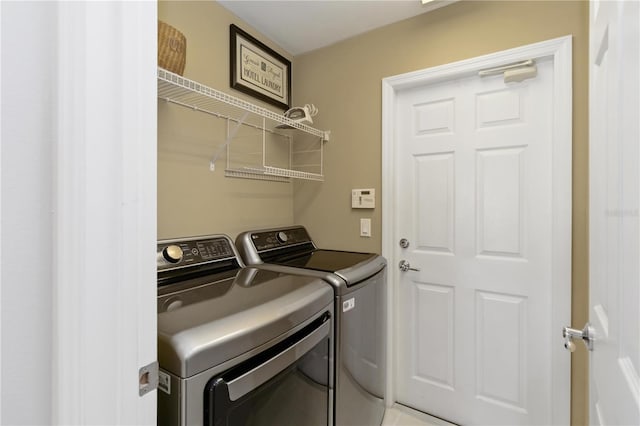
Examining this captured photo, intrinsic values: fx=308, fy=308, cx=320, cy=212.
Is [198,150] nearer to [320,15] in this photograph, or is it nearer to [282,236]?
[282,236]

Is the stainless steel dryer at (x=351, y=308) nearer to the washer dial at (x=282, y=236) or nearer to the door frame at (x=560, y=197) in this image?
the washer dial at (x=282, y=236)

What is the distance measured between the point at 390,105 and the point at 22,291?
78.2 inches

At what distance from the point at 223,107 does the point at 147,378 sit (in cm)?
158

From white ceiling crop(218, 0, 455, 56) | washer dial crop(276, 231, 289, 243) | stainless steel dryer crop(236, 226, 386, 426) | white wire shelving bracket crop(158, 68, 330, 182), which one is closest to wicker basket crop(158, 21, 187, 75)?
white wire shelving bracket crop(158, 68, 330, 182)

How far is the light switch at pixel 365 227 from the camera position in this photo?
207 centimetres

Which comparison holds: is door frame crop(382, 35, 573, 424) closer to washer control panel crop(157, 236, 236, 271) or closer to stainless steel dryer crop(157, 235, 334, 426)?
stainless steel dryer crop(157, 235, 334, 426)

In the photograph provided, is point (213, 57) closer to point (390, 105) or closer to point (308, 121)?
point (308, 121)

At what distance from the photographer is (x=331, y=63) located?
220 cm

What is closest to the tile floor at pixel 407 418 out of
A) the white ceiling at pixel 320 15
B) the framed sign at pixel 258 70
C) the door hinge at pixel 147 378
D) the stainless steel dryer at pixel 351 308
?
the stainless steel dryer at pixel 351 308

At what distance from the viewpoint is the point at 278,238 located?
1.93 m

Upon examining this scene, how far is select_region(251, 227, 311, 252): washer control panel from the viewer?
5.83 ft

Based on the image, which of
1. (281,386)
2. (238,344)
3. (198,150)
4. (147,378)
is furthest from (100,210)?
(198,150)

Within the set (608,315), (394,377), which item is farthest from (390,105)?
(394,377)

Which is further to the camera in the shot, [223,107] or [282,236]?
[282,236]
